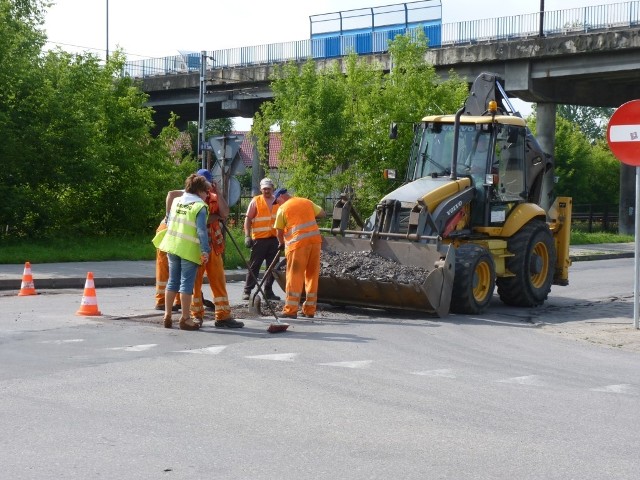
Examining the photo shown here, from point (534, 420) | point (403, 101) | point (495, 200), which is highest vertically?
point (403, 101)

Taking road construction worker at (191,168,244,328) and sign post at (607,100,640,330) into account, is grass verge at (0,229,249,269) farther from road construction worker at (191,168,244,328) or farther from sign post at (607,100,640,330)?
sign post at (607,100,640,330)

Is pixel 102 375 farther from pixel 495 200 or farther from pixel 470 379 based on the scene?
pixel 495 200

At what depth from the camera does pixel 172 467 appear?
19.7ft

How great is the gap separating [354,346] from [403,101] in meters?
20.6

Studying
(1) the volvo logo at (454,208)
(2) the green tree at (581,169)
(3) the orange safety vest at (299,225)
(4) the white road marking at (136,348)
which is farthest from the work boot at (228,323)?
(2) the green tree at (581,169)

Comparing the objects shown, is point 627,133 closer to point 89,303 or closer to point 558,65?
point 89,303

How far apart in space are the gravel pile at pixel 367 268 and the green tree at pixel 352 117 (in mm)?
15719

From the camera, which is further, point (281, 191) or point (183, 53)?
point (183, 53)

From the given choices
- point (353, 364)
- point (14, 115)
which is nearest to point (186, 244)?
point (353, 364)

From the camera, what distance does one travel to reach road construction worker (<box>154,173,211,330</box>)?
11891 mm

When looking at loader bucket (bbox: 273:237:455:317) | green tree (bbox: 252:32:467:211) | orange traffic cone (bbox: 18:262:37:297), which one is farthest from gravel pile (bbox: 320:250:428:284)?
green tree (bbox: 252:32:467:211)

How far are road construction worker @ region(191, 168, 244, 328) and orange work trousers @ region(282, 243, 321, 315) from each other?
1.05m

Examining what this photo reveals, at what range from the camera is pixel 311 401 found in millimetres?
8047

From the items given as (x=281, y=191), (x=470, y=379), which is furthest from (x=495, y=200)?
(x=470, y=379)
